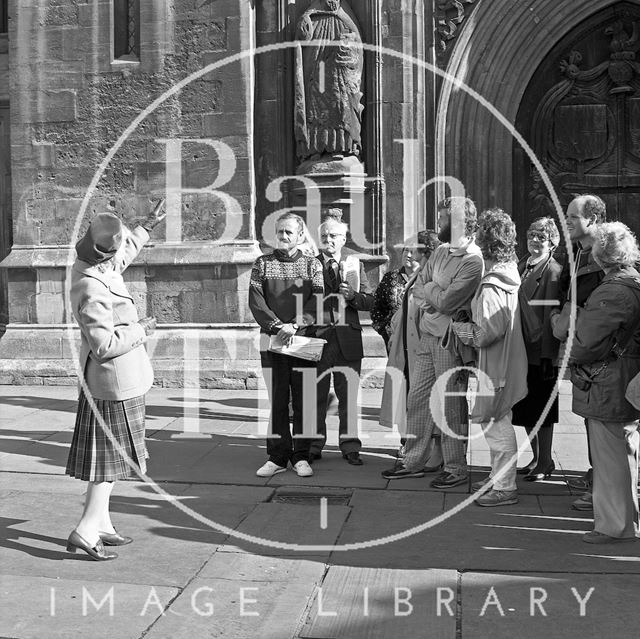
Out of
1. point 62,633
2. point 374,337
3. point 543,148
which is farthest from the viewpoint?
point 543,148

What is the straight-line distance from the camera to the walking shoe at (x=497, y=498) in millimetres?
6020

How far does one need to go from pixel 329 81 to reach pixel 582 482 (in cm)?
602

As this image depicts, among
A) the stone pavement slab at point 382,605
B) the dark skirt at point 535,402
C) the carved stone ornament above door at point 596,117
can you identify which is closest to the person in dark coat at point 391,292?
the dark skirt at point 535,402

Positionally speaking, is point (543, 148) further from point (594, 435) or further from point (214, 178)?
point (594, 435)

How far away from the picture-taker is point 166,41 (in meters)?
11.2

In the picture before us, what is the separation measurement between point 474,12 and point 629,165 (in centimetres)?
252

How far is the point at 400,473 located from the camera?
6.76 metres

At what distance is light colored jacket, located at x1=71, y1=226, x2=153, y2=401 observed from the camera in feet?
16.2

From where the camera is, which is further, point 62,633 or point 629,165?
point 629,165

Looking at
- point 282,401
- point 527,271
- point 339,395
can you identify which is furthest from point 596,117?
point 282,401

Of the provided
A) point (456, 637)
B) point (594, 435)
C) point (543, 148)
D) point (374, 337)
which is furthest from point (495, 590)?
point (543, 148)

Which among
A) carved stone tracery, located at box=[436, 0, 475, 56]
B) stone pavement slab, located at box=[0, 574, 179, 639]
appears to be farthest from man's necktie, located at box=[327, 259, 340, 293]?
carved stone tracery, located at box=[436, 0, 475, 56]

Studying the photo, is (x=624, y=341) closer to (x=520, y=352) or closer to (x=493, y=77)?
(x=520, y=352)

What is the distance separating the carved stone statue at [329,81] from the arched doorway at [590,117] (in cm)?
213
